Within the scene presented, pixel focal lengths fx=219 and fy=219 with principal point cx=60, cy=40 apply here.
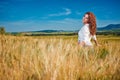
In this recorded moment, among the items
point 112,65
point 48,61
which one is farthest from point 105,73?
point 48,61

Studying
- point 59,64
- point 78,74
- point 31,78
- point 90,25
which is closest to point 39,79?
point 31,78

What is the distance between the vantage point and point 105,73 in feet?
7.98

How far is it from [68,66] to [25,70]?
43 centimetres

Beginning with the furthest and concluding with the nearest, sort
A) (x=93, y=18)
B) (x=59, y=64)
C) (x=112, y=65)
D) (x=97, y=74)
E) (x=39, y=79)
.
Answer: (x=93, y=18), (x=112, y=65), (x=97, y=74), (x=59, y=64), (x=39, y=79)

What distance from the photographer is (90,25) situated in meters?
7.37

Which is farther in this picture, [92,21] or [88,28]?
[88,28]

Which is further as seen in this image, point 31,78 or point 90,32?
point 90,32

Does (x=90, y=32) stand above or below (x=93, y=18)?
below

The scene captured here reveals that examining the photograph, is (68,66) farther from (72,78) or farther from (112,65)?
(112,65)

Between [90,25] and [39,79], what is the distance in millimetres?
5602

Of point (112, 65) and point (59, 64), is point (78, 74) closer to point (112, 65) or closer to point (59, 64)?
point (59, 64)

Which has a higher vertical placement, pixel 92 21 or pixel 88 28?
pixel 92 21

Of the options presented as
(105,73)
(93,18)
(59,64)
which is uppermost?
(93,18)

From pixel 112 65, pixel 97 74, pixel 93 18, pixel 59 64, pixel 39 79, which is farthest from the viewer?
pixel 93 18
